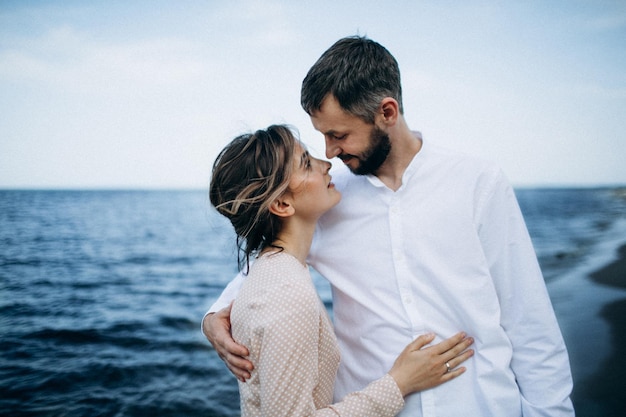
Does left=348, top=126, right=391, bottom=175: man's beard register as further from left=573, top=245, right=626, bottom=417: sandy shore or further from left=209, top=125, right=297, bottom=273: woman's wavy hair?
left=573, top=245, right=626, bottom=417: sandy shore

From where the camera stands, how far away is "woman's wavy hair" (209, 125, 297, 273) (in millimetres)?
1795

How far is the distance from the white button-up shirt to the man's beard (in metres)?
0.18

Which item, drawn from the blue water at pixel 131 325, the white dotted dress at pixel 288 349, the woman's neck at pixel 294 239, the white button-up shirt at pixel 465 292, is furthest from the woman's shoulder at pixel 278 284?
the blue water at pixel 131 325

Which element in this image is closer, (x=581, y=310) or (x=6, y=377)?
(x=6, y=377)

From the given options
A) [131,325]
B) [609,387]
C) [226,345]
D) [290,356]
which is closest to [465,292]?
[290,356]

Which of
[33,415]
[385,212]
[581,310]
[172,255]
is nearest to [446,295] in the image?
[385,212]

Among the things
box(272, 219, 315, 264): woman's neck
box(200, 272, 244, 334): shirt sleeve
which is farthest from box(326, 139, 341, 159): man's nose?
box(200, 272, 244, 334): shirt sleeve

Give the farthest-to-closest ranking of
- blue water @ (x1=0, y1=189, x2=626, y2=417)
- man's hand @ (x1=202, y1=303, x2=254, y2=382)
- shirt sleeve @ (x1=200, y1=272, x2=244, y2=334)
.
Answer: blue water @ (x1=0, y1=189, x2=626, y2=417)
shirt sleeve @ (x1=200, y1=272, x2=244, y2=334)
man's hand @ (x1=202, y1=303, x2=254, y2=382)

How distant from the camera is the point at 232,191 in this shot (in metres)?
1.86

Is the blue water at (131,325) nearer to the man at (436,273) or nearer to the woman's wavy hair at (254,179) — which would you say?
the woman's wavy hair at (254,179)

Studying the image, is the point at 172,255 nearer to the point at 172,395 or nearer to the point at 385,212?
the point at 172,395

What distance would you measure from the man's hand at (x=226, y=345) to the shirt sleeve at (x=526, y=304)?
1.15 metres

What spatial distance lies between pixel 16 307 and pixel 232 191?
31.3 ft

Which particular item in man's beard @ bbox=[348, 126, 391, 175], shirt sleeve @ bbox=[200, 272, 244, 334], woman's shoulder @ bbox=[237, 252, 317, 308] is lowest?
shirt sleeve @ bbox=[200, 272, 244, 334]
